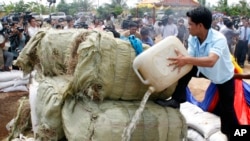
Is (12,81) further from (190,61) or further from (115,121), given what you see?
(190,61)

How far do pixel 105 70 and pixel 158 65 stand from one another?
1.19 ft

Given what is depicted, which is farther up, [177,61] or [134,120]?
[177,61]

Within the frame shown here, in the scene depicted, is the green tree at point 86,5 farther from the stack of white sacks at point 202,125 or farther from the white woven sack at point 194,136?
the white woven sack at point 194,136

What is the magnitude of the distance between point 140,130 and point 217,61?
29.7 inches

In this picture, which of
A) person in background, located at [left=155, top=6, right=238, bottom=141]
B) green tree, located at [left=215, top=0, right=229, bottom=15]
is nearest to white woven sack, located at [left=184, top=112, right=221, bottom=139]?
person in background, located at [left=155, top=6, right=238, bottom=141]

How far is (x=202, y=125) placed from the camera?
11.1 ft

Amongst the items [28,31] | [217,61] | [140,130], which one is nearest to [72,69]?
[140,130]

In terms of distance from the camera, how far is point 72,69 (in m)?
2.96

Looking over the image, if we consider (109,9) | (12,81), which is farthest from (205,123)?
(109,9)

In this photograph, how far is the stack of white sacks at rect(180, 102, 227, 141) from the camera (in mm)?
3268

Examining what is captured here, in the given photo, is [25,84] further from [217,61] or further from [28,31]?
[217,61]

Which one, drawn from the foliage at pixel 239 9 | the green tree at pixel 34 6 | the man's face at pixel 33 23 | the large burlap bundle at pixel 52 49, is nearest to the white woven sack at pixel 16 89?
the man's face at pixel 33 23

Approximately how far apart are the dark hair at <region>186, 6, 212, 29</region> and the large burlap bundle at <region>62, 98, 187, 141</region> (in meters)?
0.67

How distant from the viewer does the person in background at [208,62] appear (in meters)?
2.69
